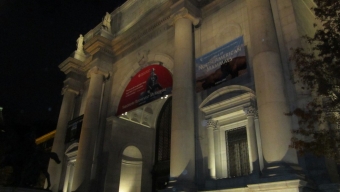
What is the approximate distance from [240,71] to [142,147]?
10.6 meters

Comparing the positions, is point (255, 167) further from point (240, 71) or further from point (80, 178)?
point (80, 178)

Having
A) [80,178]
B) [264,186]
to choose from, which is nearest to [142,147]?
[80,178]

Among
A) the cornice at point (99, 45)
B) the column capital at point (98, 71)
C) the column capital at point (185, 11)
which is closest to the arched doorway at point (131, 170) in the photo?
the column capital at point (98, 71)

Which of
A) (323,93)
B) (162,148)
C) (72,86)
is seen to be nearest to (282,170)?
(323,93)

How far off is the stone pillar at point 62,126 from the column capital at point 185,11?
13073 millimetres

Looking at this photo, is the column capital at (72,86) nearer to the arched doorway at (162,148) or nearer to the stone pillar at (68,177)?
the stone pillar at (68,177)

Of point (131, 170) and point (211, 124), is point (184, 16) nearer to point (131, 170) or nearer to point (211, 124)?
point (211, 124)

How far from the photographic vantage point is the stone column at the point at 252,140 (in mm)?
12394

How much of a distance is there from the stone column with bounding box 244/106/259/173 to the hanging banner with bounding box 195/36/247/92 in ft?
6.23

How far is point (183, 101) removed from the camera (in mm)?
14852

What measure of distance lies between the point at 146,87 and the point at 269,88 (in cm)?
899

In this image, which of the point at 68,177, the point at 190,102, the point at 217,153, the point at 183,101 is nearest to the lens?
the point at 217,153

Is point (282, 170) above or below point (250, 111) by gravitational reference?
below

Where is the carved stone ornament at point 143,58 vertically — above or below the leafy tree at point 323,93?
above
